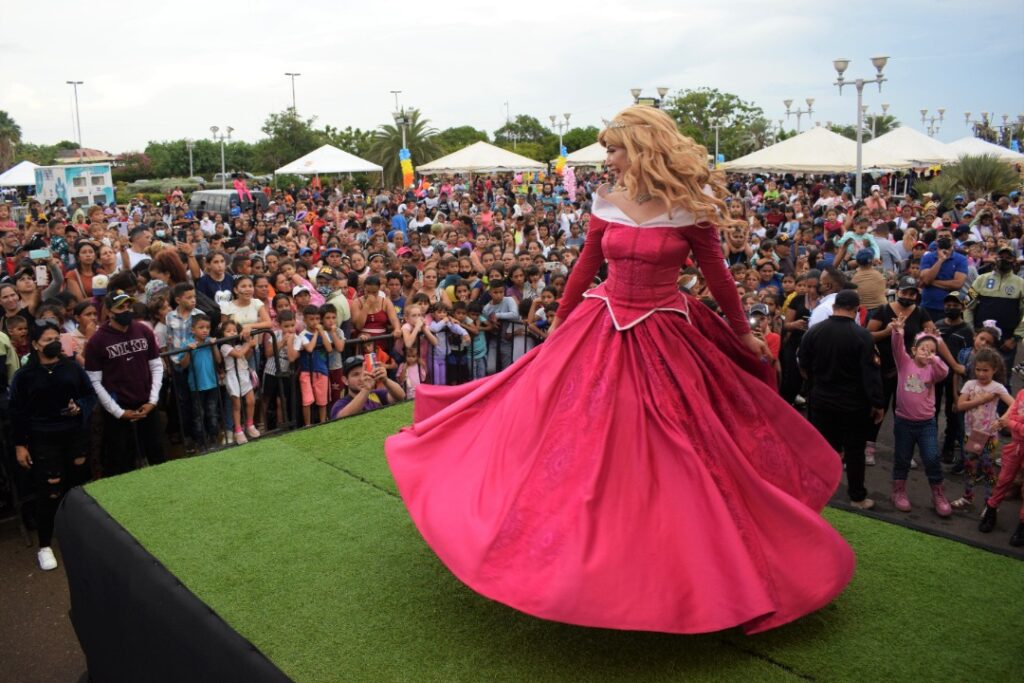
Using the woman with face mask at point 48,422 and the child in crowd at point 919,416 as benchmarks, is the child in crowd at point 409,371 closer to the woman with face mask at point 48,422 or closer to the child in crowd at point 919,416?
the woman with face mask at point 48,422

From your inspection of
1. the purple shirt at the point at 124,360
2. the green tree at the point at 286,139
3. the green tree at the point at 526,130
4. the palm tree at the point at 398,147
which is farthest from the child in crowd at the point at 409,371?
the green tree at the point at 526,130

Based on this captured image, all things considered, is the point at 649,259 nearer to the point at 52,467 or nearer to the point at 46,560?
the point at 52,467

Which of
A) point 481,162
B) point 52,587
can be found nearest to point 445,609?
point 52,587

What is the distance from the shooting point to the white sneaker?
5867 millimetres

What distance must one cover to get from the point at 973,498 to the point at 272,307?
6183 mm

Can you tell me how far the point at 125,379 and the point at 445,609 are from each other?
3.66 m

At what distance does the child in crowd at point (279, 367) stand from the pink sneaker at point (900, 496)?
487cm

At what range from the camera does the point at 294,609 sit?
12.5ft

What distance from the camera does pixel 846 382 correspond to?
589 centimetres

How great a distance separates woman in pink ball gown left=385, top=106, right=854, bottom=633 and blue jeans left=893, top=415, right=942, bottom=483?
2.73 meters

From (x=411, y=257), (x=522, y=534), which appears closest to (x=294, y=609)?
(x=522, y=534)

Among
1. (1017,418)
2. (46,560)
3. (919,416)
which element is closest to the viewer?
(1017,418)

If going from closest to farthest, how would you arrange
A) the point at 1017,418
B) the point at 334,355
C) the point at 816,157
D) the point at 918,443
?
the point at 1017,418 < the point at 918,443 < the point at 334,355 < the point at 816,157

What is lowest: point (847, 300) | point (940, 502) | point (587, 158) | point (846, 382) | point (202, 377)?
point (940, 502)
